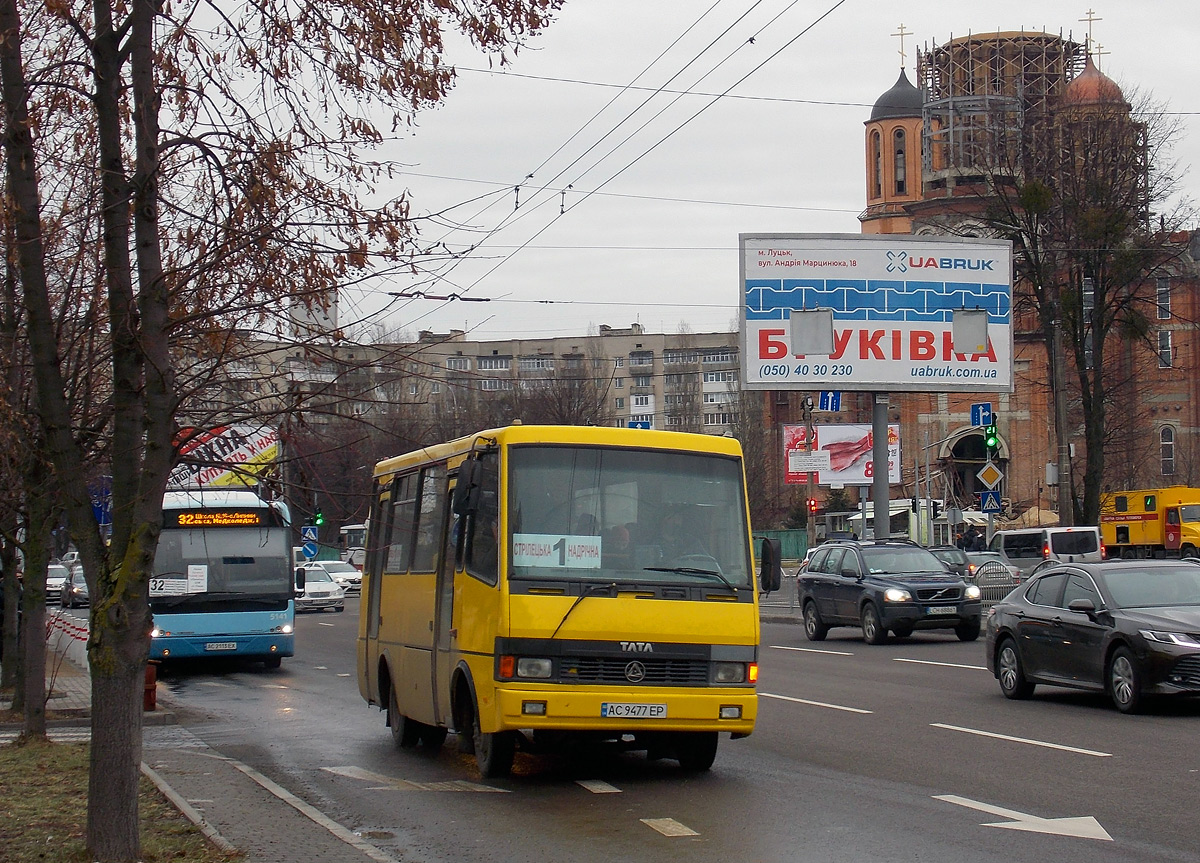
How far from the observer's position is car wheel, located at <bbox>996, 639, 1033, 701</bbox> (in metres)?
16.2

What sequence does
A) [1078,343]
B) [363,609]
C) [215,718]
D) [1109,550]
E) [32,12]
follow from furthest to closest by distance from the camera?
[1109,550] < [1078,343] < [215,718] < [363,609] < [32,12]

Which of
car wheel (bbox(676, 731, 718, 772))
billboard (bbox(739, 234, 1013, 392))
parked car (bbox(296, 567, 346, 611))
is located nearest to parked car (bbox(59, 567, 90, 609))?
parked car (bbox(296, 567, 346, 611))

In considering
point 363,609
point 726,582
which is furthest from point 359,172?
point 363,609

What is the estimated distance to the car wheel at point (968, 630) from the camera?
26.1m

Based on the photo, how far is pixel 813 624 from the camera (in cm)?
2891

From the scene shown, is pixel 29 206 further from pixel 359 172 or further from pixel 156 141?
pixel 359 172

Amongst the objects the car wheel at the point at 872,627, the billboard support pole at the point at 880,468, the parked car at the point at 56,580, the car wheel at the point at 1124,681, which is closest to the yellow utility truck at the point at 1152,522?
the billboard support pole at the point at 880,468

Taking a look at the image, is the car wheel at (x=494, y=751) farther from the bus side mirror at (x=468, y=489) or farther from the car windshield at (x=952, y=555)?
the car windshield at (x=952, y=555)

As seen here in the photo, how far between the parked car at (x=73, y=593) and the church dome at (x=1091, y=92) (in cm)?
3527

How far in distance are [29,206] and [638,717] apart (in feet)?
16.9

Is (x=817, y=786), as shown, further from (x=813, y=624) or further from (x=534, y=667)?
(x=813, y=624)

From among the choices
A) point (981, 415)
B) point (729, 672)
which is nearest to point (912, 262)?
point (981, 415)

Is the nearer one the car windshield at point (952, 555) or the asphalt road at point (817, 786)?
the asphalt road at point (817, 786)

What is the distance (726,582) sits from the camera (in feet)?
36.2
